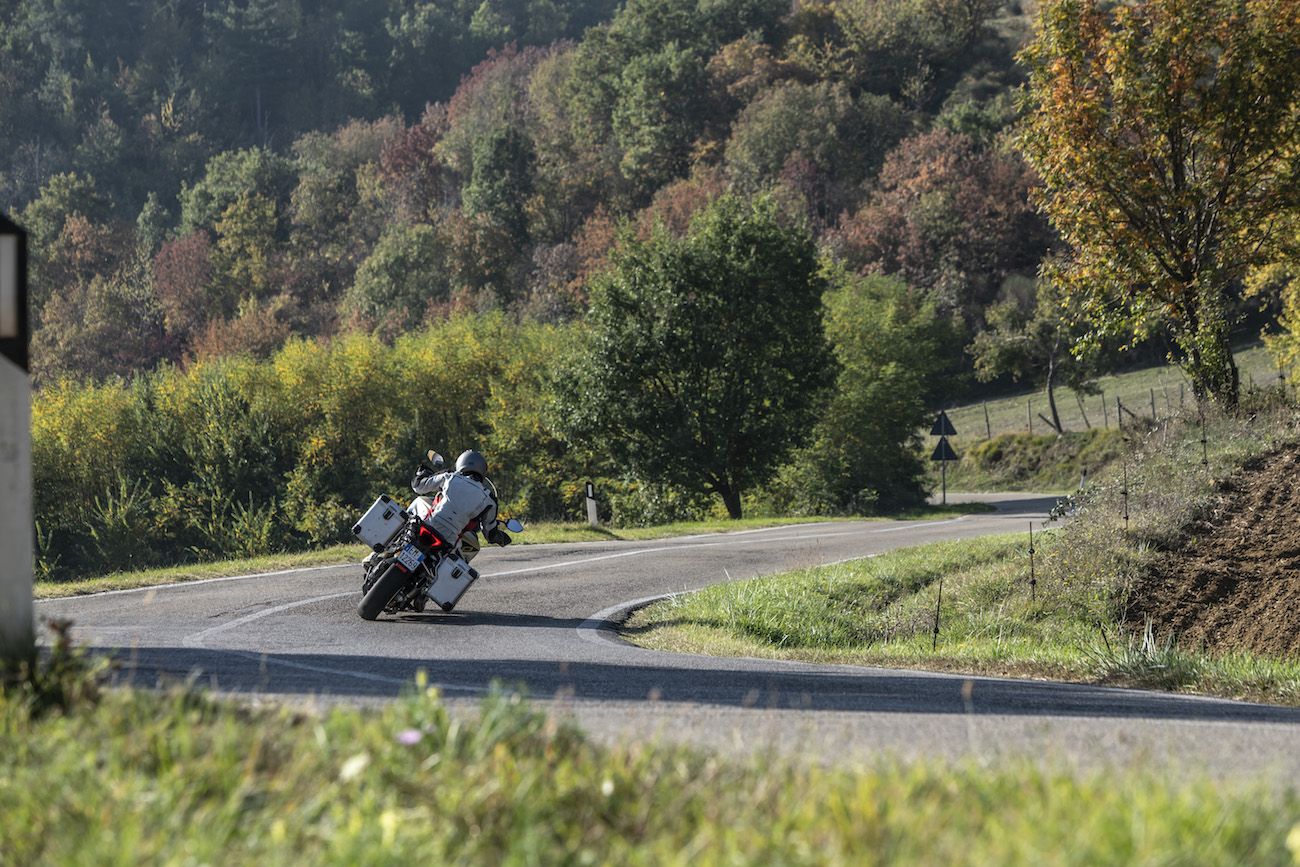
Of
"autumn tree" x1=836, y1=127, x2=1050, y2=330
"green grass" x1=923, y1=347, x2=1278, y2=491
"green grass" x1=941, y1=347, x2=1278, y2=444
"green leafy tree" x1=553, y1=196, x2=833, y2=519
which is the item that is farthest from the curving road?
"autumn tree" x1=836, y1=127, x2=1050, y2=330

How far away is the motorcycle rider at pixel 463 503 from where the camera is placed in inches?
387

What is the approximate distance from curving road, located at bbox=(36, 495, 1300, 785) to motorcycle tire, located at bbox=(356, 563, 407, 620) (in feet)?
0.65

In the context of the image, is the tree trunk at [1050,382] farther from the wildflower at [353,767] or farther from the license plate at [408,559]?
the wildflower at [353,767]

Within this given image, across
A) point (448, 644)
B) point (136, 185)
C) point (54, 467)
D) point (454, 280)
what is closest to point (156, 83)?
point (136, 185)

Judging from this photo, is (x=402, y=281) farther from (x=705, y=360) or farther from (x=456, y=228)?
(x=705, y=360)

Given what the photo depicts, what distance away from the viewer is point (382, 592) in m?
9.68

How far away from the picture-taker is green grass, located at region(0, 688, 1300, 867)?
240 cm

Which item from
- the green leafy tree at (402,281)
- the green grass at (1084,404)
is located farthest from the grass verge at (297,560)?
the green leafy tree at (402,281)

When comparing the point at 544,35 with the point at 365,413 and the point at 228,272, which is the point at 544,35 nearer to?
the point at 228,272

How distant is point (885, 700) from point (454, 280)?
73325mm

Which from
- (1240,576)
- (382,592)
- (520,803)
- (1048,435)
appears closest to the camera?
(520,803)

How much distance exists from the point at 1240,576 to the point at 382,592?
8295mm

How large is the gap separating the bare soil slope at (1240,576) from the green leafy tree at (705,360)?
817 inches

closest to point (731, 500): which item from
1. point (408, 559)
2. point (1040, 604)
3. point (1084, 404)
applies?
point (1040, 604)
